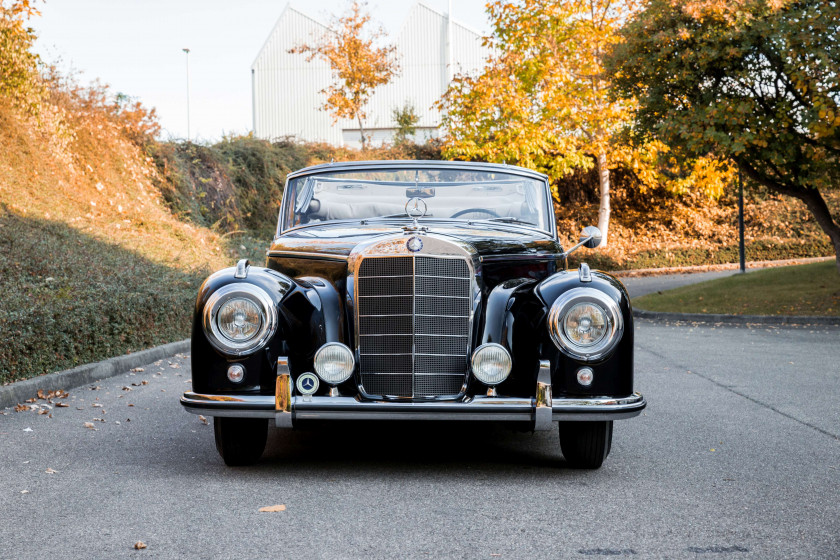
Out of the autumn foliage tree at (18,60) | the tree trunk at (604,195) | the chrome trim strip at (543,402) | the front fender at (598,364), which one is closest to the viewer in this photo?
the chrome trim strip at (543,402)

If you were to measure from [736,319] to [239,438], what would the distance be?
12299 mm

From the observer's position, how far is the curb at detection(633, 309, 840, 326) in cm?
1437

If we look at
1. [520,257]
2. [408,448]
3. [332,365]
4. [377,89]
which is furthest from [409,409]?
[377,89]

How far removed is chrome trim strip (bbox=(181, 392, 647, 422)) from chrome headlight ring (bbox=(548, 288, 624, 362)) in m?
0.25

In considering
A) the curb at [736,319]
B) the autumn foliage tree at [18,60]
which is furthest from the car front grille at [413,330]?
the curb at [736,319]

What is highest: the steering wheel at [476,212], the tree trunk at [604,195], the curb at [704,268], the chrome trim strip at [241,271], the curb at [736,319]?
the tree trunk at [604,195]

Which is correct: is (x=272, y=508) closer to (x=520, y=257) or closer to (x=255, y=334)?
(x=255, y=334)

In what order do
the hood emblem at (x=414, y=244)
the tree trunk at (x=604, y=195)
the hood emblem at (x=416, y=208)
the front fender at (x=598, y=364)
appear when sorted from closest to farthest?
1. the front fender at (x=598, y=364)
2. the hood emblem at (x=414, y=244)
3. the hood emblem at (x=416, y=208)
4. the tree trunk at (x=604, y=195)

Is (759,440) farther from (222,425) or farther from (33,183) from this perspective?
(33,183)

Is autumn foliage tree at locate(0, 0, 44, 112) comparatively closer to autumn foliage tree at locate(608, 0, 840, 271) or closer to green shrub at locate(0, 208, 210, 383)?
green shrub at locate(0, 208, 210, 383)

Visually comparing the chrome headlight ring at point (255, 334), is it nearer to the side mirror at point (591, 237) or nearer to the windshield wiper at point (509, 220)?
the windshield wiper at point (509, 220)

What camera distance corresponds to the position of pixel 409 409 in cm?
433

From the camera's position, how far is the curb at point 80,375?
6645mm

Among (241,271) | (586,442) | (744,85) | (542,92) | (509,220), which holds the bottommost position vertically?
(586,442)
